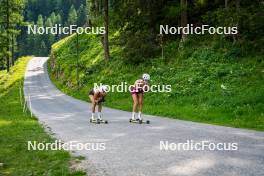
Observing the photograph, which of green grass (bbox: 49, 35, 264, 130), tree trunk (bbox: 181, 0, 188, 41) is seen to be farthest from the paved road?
tree trunk (bbox: 181, 0, 188, 41)

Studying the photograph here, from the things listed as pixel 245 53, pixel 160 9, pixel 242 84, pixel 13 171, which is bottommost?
pixel 13 171

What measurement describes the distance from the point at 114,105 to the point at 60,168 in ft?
63.0

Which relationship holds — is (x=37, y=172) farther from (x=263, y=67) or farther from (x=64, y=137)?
(x=263, y=67)

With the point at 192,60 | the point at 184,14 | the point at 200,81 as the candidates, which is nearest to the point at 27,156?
the point at 200,81

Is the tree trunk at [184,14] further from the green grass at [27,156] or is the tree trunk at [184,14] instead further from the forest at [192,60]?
the green grass at [27,156]

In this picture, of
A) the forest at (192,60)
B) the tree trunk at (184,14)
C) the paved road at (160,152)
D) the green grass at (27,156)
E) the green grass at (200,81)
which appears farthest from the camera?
the tree trunk at (184,14)

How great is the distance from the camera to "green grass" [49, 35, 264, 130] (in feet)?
65.8

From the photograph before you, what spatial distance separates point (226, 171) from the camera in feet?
28.4

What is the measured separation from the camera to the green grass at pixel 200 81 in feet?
65.8

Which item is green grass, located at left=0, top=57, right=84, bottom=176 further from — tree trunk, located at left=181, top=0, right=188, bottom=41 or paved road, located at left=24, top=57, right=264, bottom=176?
tree trunk, located at left=181, top=0, right=188, bottom=41

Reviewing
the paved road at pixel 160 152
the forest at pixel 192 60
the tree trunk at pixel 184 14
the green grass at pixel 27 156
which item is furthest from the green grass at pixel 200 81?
the green grass at pixel 27 156

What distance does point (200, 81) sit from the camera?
90.7 feet

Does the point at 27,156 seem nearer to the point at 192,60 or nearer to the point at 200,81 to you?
the point at 200,81

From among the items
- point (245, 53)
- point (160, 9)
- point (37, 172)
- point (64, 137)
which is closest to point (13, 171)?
point (37, 172)
